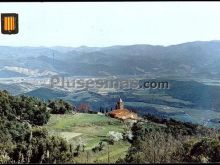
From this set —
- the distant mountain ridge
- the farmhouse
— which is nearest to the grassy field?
the farmhouse

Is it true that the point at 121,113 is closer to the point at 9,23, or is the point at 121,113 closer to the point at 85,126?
the point at 85,126

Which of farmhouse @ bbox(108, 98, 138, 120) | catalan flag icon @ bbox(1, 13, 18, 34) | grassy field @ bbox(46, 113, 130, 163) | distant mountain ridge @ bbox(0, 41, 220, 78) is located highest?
catalan flag icon @ bbox(1, 13, 18, 34)

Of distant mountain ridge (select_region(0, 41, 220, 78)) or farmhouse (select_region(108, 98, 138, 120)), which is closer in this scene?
farmhouse (select_region(108, 98, 138, 120))

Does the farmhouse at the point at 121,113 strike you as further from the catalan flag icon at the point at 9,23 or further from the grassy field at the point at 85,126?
the catalan flag icon at the point at 9,23

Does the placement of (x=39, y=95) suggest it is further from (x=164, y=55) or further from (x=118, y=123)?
(x=164, y=55)

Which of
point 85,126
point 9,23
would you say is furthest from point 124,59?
point 9,23

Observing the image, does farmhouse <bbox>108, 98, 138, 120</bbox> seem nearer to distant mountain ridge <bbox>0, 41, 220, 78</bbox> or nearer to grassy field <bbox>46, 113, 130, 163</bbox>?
grassy field <bbox>46, 113, 130, 163</bbox>

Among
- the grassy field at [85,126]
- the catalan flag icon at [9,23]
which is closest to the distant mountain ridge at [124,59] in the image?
the grassy field at [85,126]


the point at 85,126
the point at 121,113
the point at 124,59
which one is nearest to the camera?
the point at 85,126
